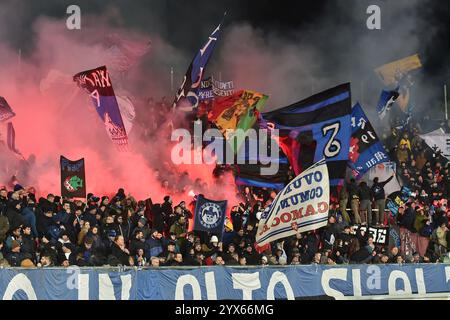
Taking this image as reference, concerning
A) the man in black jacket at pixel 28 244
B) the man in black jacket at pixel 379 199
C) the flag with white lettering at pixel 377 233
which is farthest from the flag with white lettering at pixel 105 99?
the man in black jacket at pixel 379 199

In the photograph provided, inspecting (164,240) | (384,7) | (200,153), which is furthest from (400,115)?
(164,240)

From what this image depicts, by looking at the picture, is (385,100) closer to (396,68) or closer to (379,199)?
(396,68)

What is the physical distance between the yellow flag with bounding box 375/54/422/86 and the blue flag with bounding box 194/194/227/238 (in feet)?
24.3

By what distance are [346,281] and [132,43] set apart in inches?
371

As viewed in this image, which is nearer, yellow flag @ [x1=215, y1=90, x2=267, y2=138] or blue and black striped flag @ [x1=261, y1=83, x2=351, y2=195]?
blue and black striped flag @ [x1=261, y1=83, x2=351, y2=195]

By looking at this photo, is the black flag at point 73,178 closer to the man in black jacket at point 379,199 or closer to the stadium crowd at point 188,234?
the stadium crowd at point 188,234

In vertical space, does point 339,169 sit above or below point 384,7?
below

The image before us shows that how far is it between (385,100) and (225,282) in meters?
9.21

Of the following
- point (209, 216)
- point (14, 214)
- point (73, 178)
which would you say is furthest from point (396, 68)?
point (14, 214)

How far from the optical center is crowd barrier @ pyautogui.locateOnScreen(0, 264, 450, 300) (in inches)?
488

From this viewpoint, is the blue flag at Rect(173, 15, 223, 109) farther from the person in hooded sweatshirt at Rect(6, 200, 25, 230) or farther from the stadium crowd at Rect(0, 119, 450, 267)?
the person in hooded sweatshirt at Rect(6, 200, 25, 230)

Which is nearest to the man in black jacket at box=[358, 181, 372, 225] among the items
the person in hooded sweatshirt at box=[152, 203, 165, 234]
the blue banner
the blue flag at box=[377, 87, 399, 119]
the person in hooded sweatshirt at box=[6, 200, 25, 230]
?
the blue flag at box=[377, 87, 399, 119]
